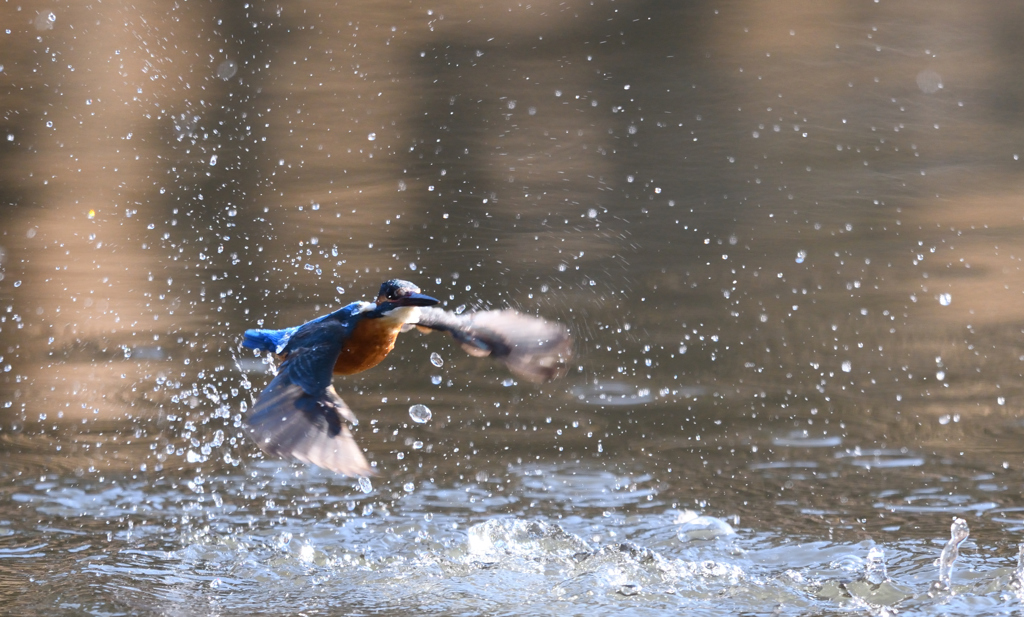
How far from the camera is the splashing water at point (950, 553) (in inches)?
97.9

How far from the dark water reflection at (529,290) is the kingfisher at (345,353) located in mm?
510

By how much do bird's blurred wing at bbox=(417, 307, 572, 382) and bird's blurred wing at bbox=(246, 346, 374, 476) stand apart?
392 mm

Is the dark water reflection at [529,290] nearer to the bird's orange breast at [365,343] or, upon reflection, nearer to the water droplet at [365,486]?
the water droplet at [365,486]

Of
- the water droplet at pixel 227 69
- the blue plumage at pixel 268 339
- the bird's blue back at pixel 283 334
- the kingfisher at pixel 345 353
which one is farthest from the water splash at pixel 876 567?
the water droplet at pixel 227 69

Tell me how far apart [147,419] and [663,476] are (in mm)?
1890

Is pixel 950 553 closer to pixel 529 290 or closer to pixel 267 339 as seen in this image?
pixel 267 339

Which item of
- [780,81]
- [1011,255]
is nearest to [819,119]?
[780,81]

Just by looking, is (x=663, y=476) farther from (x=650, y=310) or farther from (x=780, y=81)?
(x=780, y=81)

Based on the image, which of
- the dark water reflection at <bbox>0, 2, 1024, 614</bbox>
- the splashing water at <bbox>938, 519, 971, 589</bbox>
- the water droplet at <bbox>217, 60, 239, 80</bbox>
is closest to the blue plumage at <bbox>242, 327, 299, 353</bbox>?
the dark water reflection at <bbox>0, 2, 1024, 614</bbox>

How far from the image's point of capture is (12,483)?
10.8 feet

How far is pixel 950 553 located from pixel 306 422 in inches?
61.5

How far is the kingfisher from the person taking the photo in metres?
2.11

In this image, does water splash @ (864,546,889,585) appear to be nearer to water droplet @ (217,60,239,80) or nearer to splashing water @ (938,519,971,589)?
splashing water @ (938,519,971,589)

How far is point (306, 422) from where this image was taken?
2148 millimetres
